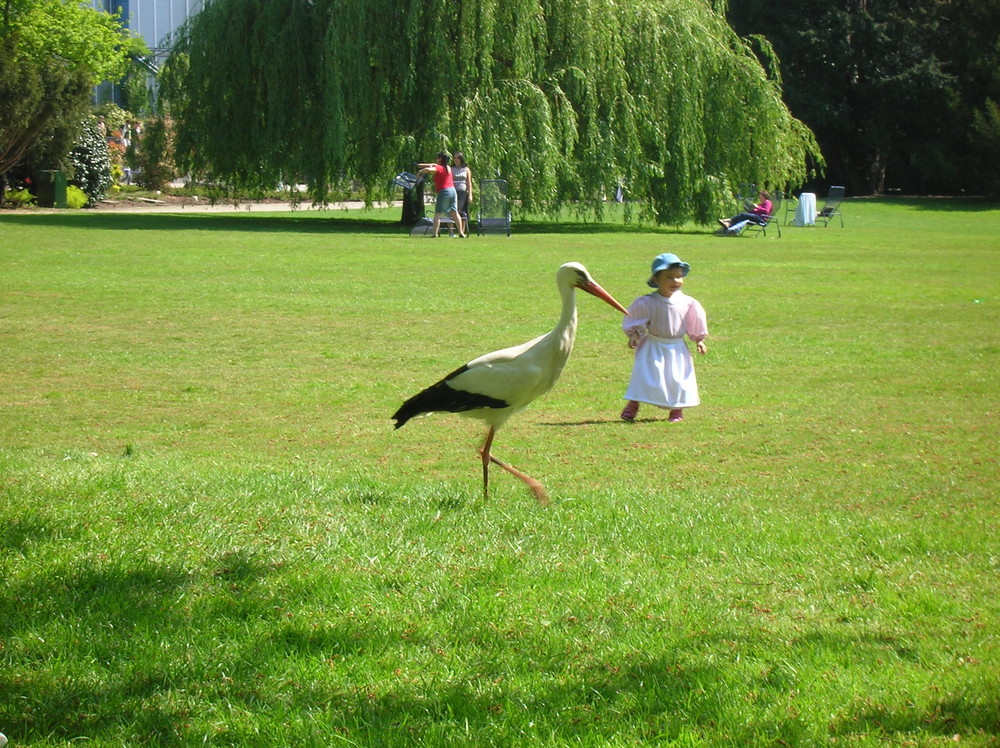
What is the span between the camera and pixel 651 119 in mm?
33750

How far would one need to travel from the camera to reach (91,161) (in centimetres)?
4369

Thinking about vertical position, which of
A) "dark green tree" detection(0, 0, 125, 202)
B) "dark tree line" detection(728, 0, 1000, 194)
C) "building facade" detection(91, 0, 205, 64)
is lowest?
"dark green tree" detection(0, 0, 125, 202)

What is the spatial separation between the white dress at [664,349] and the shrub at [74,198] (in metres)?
35.0

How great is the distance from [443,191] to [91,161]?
19.5m

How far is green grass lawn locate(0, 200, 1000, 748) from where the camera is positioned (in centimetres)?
427

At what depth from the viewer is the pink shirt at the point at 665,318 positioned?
433 inches

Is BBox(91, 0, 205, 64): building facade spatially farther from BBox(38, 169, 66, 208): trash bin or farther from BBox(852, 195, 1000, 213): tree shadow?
BBox(852, 195, 1000, 213): tree shadow

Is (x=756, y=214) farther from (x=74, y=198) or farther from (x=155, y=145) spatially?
(x=74, y=198)

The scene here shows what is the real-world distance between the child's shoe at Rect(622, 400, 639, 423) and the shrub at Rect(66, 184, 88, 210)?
35.2 metres

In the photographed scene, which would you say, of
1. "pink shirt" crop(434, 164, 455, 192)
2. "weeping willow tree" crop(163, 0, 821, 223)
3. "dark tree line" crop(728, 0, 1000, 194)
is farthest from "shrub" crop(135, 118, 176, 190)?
"dark tree line" crop(728, 0, 1000, 194)

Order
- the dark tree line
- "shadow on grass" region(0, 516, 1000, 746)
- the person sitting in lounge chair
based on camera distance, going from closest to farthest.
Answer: "shadow on grass" region(0, 516, 1000, 746) < the person sitting in lounge chair < the dark tree line

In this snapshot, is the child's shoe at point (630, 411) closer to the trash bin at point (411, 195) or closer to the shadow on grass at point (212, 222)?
the trash bin at point (411, 195)

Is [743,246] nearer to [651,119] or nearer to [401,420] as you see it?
[651,119]

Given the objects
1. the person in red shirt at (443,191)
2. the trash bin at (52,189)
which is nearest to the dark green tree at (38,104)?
the trash bin at (52,189)
